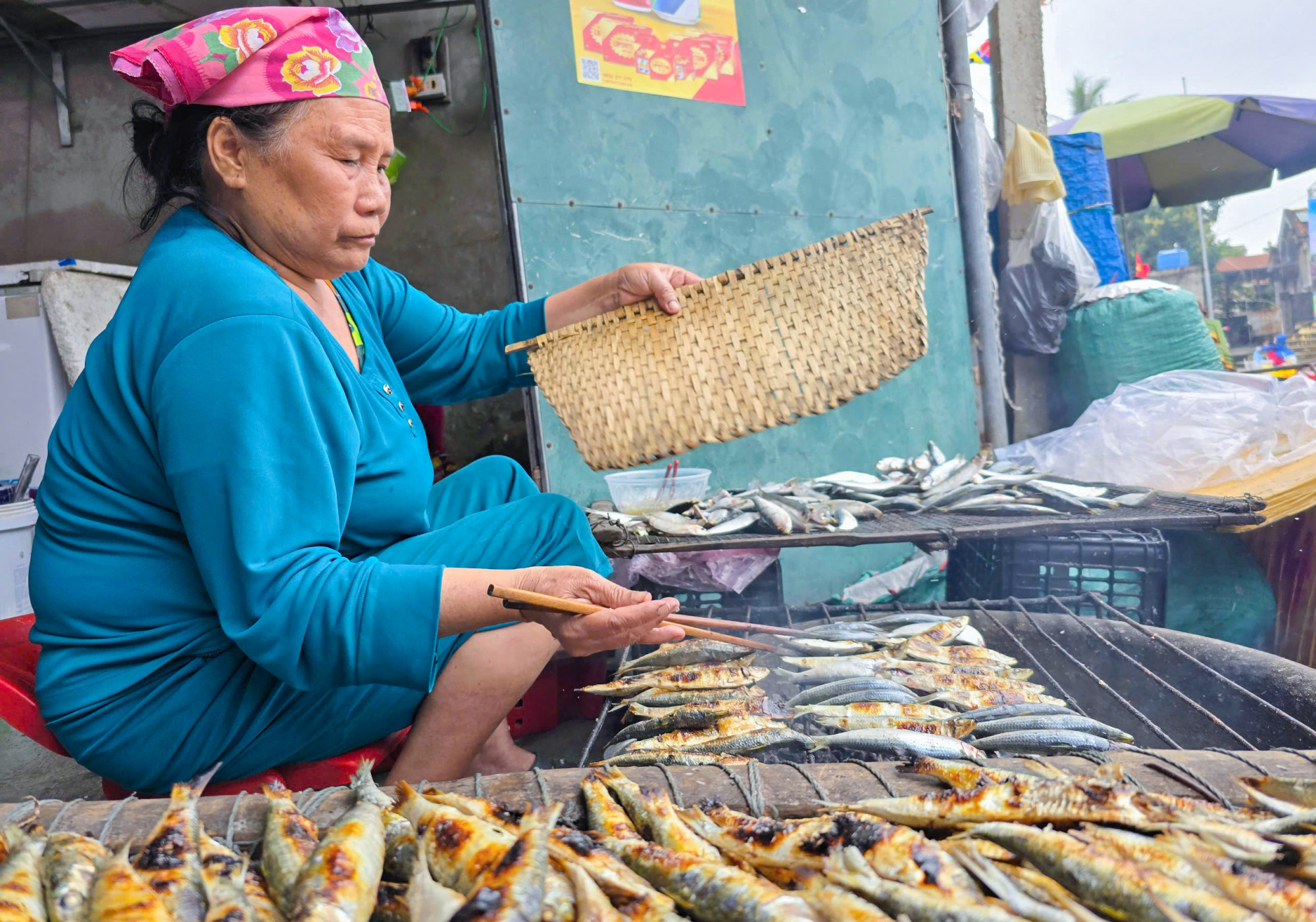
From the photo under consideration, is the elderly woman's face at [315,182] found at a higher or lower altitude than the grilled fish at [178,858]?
higher

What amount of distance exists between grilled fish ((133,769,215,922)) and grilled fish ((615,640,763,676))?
1479mm

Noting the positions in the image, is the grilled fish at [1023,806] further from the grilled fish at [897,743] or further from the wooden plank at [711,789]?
the grilled fish at [897,743]

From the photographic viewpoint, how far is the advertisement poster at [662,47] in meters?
4.51

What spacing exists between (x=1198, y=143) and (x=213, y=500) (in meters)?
12.5

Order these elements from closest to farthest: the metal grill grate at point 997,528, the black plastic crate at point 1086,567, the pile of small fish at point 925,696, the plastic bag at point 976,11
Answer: the pile of small fish at point 925,696 < the metal grill grate at point 997,528 < the black plastic crate at point 1086,567 < the plastic bag at point 976,11

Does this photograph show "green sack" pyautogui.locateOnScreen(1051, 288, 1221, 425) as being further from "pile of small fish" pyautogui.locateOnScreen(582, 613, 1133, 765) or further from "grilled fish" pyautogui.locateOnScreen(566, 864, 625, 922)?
"grilled fish" pyautogui.locateOnScreen(566, 864, 625, 922)

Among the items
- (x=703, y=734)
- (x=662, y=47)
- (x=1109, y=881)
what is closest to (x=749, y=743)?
(x=703, y=734)

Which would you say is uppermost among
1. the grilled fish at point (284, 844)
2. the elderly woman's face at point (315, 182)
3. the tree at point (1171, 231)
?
the tree at point (1171, 231)

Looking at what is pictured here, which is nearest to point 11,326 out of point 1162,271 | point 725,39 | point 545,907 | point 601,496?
point 601,496

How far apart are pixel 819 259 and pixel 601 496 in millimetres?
2420

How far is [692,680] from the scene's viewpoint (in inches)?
96.5

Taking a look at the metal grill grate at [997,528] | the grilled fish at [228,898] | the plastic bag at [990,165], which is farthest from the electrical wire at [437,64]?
the grilled fish at [228,898]

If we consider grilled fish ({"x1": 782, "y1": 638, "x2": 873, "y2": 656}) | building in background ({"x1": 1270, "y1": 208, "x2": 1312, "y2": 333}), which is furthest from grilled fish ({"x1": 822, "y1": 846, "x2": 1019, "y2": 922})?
building in background ({"x1": 1270, "y1": 208, "x2": 1312, "y2": 333})

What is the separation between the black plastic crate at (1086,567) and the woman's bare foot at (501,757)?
2.16 m
